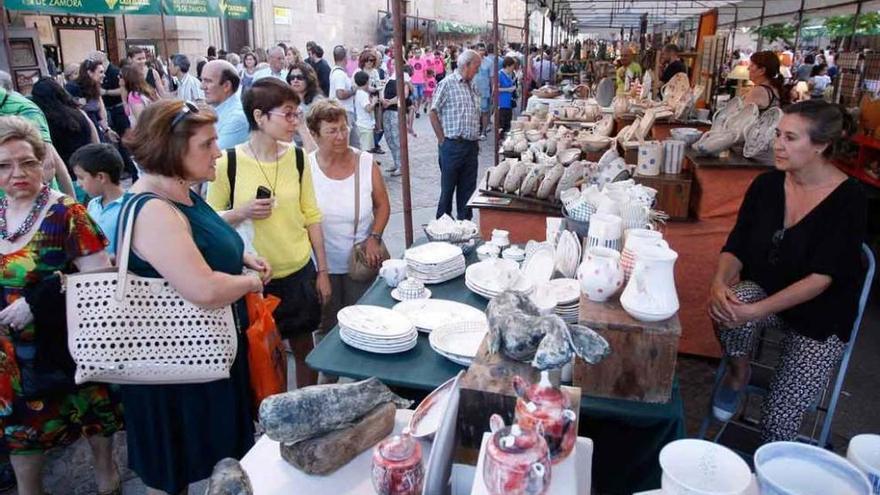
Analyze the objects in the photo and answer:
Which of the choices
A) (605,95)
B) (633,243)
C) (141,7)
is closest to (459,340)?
(633,243)

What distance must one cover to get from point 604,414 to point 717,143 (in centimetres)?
229

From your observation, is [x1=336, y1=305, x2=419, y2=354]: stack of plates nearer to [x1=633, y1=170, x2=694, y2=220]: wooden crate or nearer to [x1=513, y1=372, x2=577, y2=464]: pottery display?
[x1=513, y1=372, x2=577, y2=464]: pottery display

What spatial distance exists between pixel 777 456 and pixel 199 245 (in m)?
1.56

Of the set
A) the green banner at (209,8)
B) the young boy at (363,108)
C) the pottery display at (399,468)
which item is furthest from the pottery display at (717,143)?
the green banner at (209,8)

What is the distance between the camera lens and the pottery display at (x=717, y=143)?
3.44 m

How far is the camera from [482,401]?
125 cm

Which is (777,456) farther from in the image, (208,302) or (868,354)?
(868,354)

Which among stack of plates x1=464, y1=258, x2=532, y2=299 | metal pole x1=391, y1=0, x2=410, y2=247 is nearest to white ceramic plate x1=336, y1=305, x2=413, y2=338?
stack of plates x1=464, y1=258, x2=532, y2=299

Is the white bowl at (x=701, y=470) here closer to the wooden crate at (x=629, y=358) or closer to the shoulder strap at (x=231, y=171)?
the wooden crate at (x=629, y=358)

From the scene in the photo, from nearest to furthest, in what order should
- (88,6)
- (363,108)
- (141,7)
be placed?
(363,108), (88,6), (141,7)

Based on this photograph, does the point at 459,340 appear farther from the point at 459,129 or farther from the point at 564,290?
the point at 459,129

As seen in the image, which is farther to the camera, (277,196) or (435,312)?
(277,196)

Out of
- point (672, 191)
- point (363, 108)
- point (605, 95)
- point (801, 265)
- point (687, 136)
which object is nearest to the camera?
point (801, 265)

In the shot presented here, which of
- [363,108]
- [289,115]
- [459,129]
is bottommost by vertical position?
[459,129]
